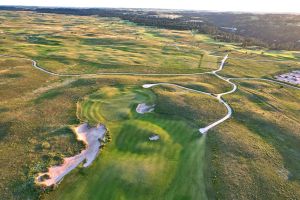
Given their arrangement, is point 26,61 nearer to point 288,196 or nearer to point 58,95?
point 58,95

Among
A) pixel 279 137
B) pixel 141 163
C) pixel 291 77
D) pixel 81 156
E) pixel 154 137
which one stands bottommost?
pixel 291 77

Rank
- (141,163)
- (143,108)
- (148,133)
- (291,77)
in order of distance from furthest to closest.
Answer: (291,77) → (143,108) → (148,133) → (141,163)

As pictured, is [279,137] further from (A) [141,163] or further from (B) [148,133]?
(A) [141,163]

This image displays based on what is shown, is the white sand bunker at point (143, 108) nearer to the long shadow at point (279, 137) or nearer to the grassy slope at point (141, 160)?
the grassy slope at point (141, 160)

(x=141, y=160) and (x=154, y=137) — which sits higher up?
(x=154, y=137)

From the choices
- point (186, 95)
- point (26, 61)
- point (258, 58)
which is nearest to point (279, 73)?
point (258, 58)

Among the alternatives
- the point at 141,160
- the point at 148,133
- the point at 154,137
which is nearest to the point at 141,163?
the point at 141,160
